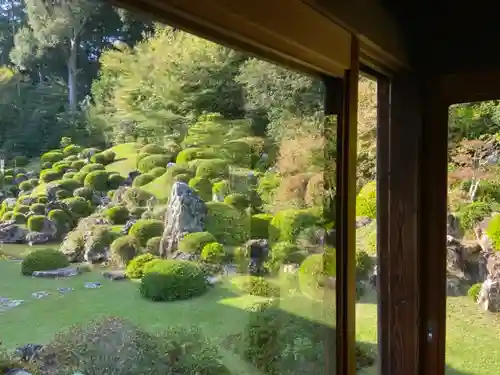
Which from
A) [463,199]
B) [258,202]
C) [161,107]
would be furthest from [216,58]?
[463,199]

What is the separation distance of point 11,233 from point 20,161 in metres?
0.11

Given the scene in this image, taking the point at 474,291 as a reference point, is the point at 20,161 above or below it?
above

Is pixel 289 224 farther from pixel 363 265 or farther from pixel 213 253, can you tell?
pixel 363 265

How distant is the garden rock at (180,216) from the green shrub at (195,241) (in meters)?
0.01

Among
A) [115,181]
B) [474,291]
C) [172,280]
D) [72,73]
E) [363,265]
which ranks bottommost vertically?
[474,291]

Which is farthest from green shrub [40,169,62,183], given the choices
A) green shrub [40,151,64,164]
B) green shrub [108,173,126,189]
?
green shrub [108,173,126,189]

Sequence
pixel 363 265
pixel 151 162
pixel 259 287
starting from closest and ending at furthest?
pixel 151 162
pixel 259 287
pixel 363 265

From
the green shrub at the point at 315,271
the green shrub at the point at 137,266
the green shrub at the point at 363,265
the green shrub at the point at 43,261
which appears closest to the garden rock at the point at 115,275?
the green shrub at the point at 137,266

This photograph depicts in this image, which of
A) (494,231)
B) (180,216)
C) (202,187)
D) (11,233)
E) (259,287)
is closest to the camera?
(11,233)

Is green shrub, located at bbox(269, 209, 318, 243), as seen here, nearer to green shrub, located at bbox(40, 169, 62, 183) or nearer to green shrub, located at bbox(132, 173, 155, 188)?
green shrub, located at bbox(132, 173, 155, 188)

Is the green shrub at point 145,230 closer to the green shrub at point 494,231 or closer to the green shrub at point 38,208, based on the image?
the green shrub at point 38,208

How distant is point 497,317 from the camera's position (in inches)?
97.5

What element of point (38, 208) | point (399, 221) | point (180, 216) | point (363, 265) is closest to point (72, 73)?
point (38, 208)

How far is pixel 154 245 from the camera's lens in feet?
3.92
